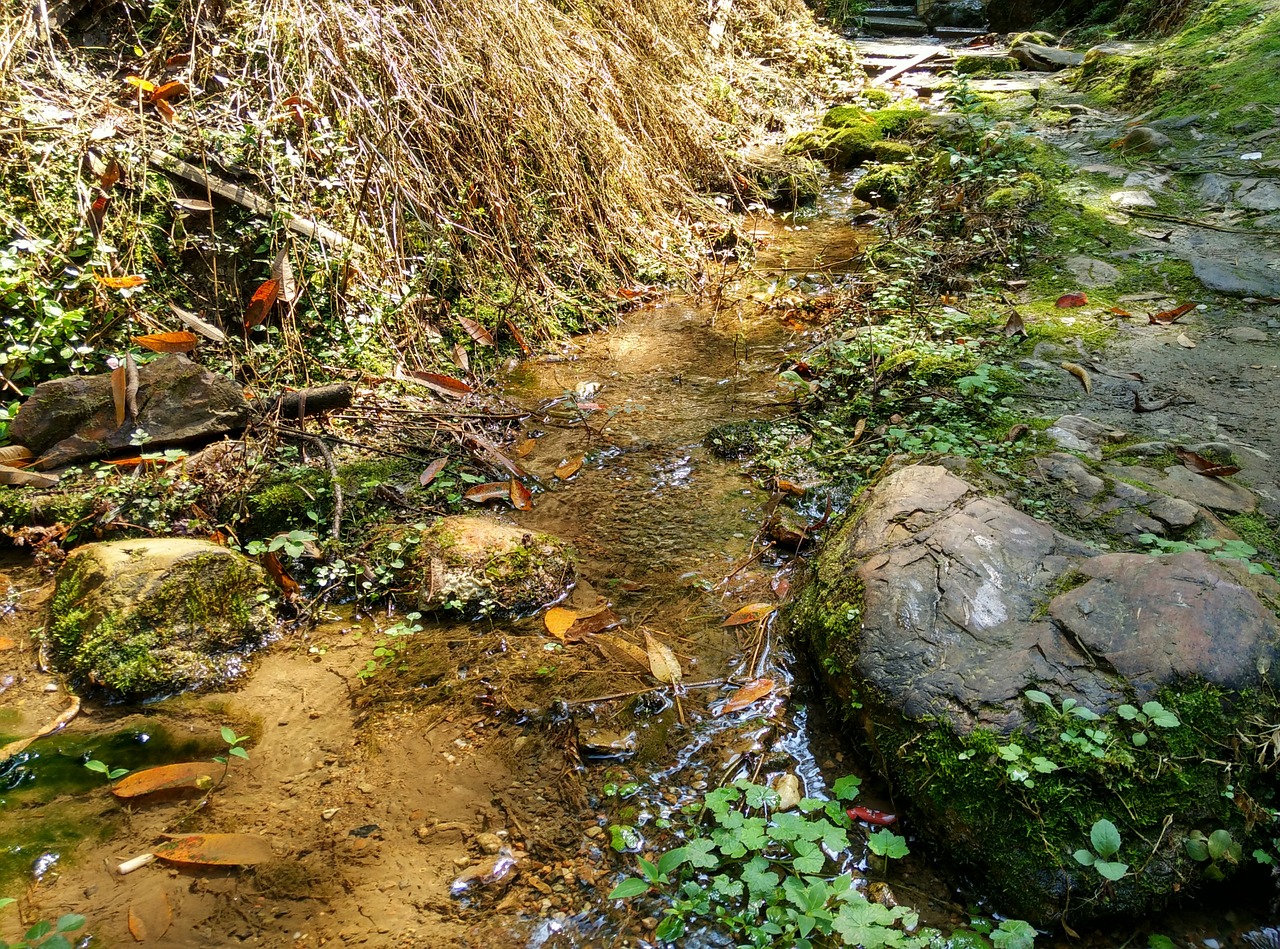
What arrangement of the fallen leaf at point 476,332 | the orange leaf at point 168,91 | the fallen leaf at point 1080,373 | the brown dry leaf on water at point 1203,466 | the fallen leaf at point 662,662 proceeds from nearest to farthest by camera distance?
the fallen leaf at point 662,662 → the brown dry leaf on water at point 1203,466 → the fallen leaf at point 1080,373 → the orange leaf at point 168,91 → the fallen leaf at point 476,332

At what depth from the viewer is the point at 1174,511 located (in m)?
2.41

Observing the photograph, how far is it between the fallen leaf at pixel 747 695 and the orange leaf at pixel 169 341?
8.74 feet

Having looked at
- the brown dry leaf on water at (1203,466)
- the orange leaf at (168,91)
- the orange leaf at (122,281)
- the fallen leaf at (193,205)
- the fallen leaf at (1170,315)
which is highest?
the orange leaf at (168,91)

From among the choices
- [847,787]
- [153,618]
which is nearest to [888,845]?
[847,787]

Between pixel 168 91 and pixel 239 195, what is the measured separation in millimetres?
625

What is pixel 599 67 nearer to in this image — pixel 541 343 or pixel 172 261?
pixel 541 343

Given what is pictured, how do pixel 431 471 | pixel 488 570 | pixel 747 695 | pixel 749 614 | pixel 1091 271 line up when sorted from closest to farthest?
pixel 747 695, pixel 749 614, pixel 488 570, pixel 431 471, pixel 1091 271

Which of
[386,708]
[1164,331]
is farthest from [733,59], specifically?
[386,708]

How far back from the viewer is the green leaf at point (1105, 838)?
1.68 metres

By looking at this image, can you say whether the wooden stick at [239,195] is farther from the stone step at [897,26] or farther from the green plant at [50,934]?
the stone step at [897,26]

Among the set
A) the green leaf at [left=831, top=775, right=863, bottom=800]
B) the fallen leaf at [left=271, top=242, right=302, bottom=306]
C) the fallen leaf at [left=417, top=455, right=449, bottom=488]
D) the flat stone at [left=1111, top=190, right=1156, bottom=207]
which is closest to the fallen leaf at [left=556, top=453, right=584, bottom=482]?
the fallen leaf at [left=417, top=455, right=449, bottom=488]

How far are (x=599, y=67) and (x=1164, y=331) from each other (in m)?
3.96

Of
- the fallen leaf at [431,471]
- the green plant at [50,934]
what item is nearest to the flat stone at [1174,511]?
the fallen leaf at [431,471]

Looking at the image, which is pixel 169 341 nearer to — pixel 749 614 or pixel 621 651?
pixel 621 651
